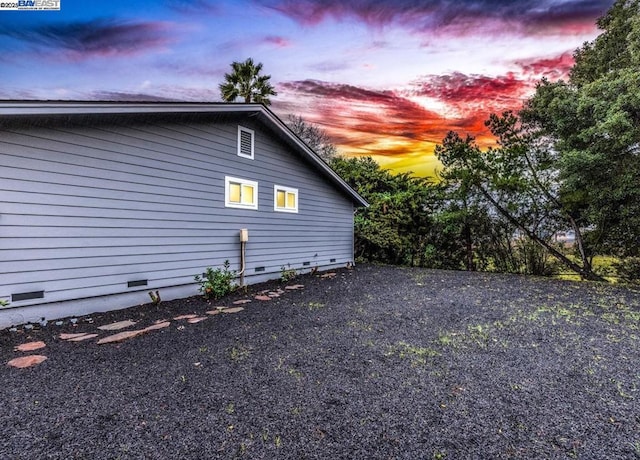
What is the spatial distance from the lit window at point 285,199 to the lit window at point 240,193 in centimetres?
68

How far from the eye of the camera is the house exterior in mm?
3930

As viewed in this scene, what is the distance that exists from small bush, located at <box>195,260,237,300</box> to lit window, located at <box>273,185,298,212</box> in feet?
7.51

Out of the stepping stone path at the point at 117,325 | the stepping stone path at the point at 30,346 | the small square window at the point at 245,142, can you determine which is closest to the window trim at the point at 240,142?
the small square window at the point at 245,142

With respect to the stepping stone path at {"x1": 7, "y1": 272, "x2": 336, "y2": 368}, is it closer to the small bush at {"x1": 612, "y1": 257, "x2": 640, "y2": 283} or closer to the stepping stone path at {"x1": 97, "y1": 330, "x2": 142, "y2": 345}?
the stepping stone path at {"x1": 97, "y1": 330, "x2": 142, "y2": 345}

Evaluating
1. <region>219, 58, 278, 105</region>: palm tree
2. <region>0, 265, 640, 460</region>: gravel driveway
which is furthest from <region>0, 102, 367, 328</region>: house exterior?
<region>219, 58, 278, 105</region>: palm tree

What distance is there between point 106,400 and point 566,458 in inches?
118

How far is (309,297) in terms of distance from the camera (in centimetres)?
590

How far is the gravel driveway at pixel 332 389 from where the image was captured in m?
1.77

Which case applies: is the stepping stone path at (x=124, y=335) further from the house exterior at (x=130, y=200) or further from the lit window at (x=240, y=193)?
the lit window at (x=240, y=193)

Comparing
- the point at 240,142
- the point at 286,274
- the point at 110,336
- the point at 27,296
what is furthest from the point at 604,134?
the point at 27,296

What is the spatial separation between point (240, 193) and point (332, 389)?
5423mm

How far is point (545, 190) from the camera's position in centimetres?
838

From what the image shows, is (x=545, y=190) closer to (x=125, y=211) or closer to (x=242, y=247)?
(x=242, y=247)

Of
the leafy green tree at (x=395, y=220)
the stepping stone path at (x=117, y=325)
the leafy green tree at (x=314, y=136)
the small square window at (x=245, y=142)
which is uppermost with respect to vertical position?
the leafy green tree at (x=314, y=136)
